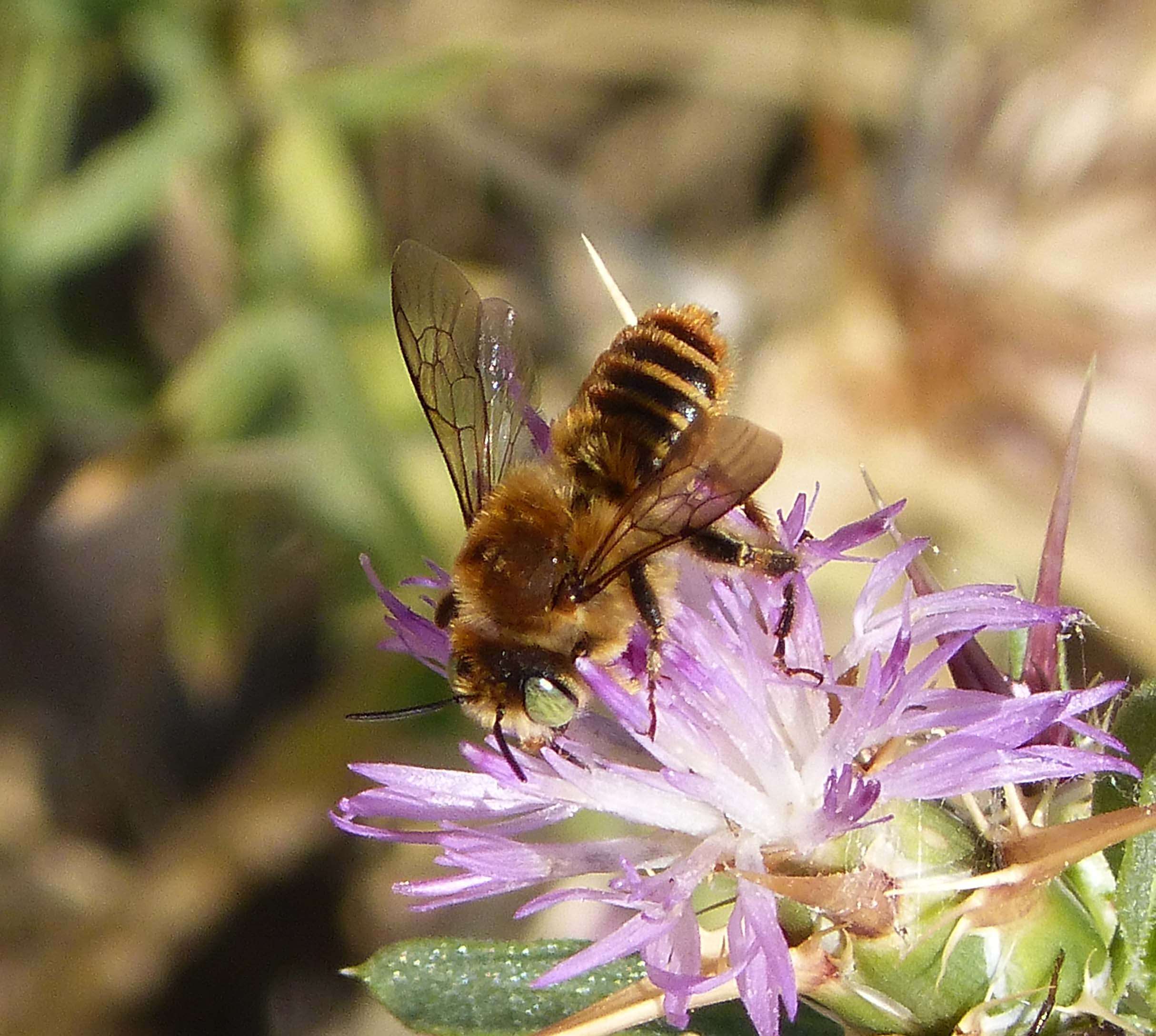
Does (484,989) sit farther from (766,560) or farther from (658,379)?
(658,379)

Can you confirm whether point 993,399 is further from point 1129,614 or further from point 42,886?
point 42,886

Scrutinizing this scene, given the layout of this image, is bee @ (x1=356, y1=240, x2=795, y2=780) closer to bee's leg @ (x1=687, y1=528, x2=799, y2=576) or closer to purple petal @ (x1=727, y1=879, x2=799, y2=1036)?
bee's leg @ (x1=687, y1=528, x2=799, y2=576)

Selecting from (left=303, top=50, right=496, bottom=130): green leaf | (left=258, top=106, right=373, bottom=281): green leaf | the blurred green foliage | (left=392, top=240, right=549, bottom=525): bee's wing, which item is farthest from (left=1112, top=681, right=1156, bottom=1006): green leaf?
(left=258, top=106, right=373, bottom=281): green leaf

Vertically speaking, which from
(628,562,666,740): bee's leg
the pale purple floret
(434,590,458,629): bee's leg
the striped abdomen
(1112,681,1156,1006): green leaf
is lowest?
(1112,681,1156,1006): green leaf

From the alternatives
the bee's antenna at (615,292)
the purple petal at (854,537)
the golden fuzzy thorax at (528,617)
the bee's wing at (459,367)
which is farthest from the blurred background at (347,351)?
the purple petal at (854,537)

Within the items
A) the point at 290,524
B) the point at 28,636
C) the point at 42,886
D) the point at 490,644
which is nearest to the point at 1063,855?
the point at 490,644

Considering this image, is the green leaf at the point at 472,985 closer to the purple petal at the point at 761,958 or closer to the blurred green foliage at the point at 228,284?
the purple petal at the point at 761,958
